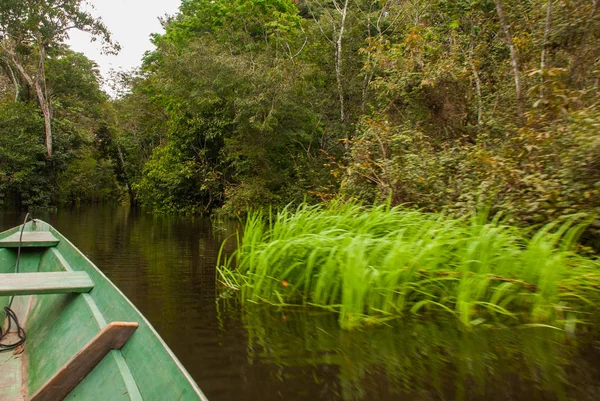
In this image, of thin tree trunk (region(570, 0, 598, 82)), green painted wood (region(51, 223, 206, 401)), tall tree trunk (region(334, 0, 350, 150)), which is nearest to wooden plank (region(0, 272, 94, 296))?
green painted wood (region(51, 223, 206, 401))

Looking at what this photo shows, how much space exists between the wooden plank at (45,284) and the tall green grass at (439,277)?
1.68 metres

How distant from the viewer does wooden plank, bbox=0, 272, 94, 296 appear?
2.43m

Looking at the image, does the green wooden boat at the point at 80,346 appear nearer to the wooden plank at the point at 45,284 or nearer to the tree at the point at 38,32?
the wooden plank at the point at 45,284

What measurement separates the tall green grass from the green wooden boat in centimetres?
175

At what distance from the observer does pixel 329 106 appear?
16.2m

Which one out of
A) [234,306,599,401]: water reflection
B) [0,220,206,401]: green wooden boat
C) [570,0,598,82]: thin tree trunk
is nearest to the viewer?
[0,220,206,401]: green wooden boat

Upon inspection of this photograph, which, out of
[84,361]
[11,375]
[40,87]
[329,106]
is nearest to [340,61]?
[329,106]

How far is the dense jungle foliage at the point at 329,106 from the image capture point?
5.42 metres

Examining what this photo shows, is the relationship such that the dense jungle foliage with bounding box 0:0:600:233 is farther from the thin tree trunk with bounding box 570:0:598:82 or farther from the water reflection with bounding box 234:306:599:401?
the water reflection with bounding box 234:306:599:401

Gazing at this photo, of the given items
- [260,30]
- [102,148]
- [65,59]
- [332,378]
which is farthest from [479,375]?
[102,148]

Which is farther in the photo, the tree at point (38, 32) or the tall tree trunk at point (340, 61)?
the tree at point (38, 32)

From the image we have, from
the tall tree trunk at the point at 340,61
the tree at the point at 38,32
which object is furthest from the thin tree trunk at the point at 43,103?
the tall tree trunk at the point at 340,61

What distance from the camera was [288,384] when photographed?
252 cm

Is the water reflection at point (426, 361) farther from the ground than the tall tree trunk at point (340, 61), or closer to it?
closer to it
